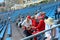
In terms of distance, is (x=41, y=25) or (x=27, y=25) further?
(x=27, y=25)

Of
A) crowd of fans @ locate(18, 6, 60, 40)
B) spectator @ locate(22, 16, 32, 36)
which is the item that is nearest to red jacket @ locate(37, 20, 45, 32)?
crowd of fans @ locate(18, 6, 60, 40)

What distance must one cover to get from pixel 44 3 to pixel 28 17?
1.19 ft

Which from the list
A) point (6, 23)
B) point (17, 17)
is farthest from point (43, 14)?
point (6, 23)

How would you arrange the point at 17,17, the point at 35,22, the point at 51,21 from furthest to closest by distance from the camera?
the point at 17,17 → the point at 35,22 → the point at 51,21

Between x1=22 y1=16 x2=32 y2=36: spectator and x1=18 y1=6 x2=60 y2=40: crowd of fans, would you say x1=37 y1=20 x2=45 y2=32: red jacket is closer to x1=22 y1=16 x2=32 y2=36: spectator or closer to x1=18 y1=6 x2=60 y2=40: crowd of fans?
x1=18 y1=6 x2=60 y2=40: crowd of fans

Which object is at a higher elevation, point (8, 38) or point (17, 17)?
point (17, 17)

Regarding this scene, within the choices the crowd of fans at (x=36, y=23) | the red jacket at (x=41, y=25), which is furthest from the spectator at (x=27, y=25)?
the red jacket at (x=41, y=25)

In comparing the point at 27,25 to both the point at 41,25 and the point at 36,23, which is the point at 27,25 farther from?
the point at 41,25

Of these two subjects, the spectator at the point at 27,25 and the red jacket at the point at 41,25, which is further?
the spectator at the point at 27,25

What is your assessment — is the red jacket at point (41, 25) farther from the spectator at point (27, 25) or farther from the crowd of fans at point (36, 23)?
the spectator at point (27, 25)

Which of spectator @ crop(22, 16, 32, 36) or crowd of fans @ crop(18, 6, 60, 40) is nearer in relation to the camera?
crowd of fans @ crop(18, 6, 60, 40)

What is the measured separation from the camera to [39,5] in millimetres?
3703

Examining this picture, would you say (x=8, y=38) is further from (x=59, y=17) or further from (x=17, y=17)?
(x=59, y=17)

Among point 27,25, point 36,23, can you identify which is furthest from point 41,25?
point 27,25
